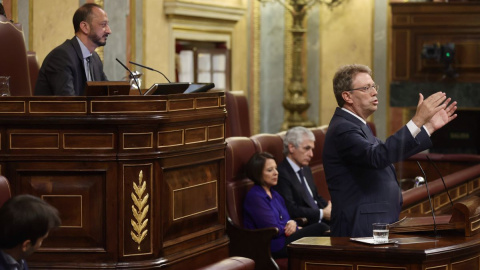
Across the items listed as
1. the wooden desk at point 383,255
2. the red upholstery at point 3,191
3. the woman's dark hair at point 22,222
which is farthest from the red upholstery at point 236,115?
the woman's dark hair at point 22,222

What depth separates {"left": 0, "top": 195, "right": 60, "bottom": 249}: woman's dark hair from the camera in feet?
9.70

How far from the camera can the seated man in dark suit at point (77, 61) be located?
441 centimetres

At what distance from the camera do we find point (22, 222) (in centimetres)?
296

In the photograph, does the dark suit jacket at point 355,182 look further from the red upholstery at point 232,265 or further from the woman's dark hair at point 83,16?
the woman's dark hair at point 83,16

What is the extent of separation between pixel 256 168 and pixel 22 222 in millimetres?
2608

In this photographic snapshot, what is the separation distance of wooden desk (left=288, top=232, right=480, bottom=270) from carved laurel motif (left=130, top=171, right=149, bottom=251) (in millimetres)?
715

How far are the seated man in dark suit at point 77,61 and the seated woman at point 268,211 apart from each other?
3.87 ft

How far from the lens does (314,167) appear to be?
6.80 m

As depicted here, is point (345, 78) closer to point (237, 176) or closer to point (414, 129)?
point (414, 129)

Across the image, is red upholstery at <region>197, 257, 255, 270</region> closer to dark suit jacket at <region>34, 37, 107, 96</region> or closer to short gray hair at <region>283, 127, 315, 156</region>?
dark suit jacket at <region>34, 37, 107, 96</region>

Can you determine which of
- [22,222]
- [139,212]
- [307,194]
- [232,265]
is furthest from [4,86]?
[307,194]

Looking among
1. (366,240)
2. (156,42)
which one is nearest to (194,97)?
(366,240)

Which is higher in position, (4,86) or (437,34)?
(437,34)

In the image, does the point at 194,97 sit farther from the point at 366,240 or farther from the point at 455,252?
the point at 455,252
